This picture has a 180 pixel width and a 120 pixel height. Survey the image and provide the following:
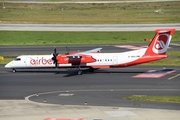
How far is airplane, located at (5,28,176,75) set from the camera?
58438mm

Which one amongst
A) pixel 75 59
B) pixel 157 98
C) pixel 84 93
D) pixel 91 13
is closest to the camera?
pixel 157 98

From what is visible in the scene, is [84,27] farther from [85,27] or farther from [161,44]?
[161,44]

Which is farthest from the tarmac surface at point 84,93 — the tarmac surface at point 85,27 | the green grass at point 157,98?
the tarmac surface at point 85,27

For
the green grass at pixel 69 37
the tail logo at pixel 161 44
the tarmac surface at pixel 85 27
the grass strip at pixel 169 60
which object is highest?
the tarmac surface at pixel 85 27

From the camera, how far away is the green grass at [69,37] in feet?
297

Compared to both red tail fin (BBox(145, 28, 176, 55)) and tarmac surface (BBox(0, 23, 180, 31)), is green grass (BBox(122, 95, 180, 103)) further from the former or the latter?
tarmac surface (BBox(0, 23, 180, 31))

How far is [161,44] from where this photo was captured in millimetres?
58438

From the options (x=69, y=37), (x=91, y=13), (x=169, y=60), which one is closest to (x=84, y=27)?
(x=69, y=37)

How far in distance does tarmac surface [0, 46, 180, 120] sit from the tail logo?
344 centimetres

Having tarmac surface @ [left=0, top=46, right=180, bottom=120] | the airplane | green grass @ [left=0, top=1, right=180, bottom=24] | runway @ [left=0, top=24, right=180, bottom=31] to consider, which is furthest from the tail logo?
green grass @ [left=0, top=1, right=180, bottom=24]

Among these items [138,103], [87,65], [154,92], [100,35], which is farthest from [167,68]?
[100,35]

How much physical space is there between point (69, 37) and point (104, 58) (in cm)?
3574

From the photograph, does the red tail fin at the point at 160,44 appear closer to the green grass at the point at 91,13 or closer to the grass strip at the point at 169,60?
the grass strip at the point at 169,60

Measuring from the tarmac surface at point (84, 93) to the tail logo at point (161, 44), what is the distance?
3436mm
